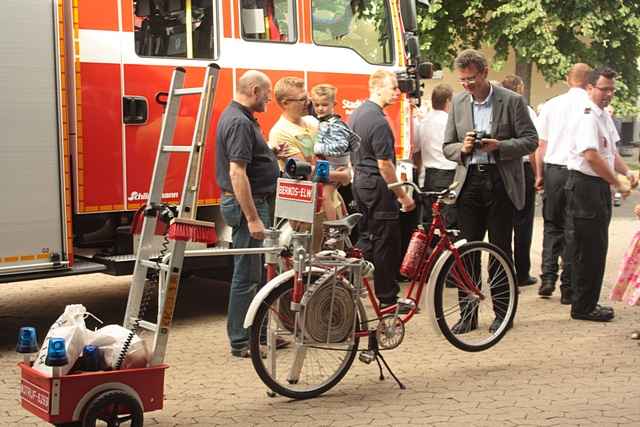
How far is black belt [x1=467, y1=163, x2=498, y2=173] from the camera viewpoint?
7898 mm

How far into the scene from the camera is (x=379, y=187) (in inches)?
341

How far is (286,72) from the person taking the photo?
9.02m

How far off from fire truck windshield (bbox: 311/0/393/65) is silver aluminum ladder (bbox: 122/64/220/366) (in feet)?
12.2

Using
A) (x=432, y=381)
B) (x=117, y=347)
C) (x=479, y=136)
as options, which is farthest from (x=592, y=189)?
(x=117, y=347)

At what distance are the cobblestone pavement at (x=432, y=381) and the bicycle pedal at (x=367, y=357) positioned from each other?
192mm

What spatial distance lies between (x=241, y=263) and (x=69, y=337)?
206 centimetres

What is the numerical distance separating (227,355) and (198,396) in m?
1.09

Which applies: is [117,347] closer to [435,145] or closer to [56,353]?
[56,353]

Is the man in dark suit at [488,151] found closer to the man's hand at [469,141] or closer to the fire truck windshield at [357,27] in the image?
the man's hand at [469,141]

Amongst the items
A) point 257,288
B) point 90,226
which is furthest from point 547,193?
point 90,226

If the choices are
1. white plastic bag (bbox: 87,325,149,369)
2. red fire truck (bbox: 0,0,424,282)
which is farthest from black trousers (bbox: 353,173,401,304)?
white plastic bag (bbox: 87,325,149,369)

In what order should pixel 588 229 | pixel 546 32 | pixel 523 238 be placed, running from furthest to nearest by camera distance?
pixel 546 32
pixel 523 238
pixel 588 229

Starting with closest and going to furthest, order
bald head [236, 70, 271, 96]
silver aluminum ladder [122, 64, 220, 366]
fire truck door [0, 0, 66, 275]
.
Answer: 1. silver aluminum ladder [122, 64, 220, 366]
2. bald head [236, 70, 271, 96]
3. fire truck door [0, 0, 66, 275]

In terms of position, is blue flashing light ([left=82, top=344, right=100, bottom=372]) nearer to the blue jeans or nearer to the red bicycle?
the red bicycle
